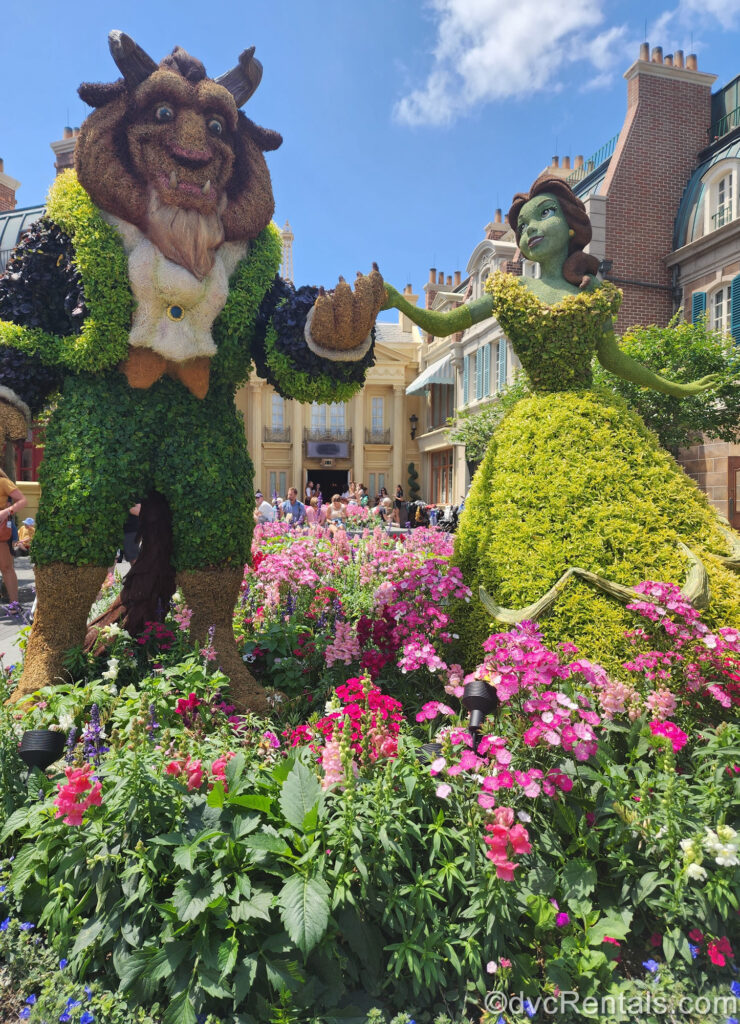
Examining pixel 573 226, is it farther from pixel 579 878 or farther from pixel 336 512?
pixel 336 512

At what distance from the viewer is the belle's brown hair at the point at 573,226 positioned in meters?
3.45

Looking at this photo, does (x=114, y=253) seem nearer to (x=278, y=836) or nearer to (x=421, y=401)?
(x=278, y=836)

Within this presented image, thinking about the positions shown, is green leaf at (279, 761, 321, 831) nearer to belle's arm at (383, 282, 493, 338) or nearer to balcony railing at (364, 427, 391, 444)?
belle's arm at (383, 282, 493, 338)

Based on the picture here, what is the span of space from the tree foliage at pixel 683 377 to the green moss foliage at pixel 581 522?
247 inches

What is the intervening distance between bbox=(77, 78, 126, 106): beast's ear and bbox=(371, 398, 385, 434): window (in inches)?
931

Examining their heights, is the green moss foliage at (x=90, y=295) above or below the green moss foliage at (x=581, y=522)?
above

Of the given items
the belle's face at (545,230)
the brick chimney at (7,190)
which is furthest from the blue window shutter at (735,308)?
the brick chimney at (7,190)

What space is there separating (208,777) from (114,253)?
2.18m

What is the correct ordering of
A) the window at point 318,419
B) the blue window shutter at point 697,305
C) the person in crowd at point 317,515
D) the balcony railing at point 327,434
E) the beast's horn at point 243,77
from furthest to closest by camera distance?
the window at point 318,419 < the balcony railing at point 327,434 < the blue window shutter at point 697,305 < the person in crowd at point 317,515 < the beast's horn at point 243,77

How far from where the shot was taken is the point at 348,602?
436cm

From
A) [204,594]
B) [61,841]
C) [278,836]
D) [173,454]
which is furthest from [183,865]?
[173,454]

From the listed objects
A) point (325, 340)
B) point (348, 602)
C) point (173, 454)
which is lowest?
point (348, 602)

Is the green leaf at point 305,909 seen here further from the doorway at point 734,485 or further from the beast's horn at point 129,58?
the doorway at point 734,485

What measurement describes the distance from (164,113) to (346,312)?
3.72ft
